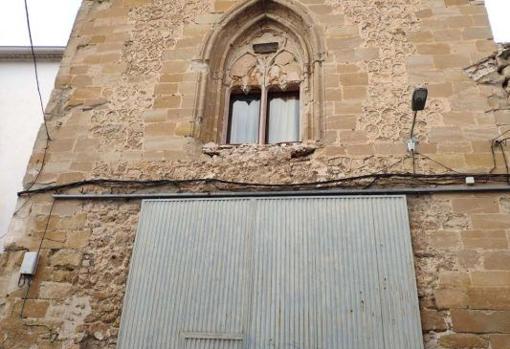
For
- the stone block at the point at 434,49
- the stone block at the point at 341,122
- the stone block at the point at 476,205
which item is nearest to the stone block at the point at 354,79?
the stone block at the point at 341,122

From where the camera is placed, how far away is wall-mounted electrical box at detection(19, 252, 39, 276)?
189 inches

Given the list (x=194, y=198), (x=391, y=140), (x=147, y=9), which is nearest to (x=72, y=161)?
(x=194, y=198)

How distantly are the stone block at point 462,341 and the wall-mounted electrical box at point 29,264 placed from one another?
4.36 metres

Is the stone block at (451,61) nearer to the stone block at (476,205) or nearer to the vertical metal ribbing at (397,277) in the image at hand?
the stone block at (476,205)

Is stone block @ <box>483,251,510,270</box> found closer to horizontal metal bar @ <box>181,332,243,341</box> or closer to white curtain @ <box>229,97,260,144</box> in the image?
horizontal metal bar @ <box>181,332,243,341</box>

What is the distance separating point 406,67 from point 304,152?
1790 millimetres

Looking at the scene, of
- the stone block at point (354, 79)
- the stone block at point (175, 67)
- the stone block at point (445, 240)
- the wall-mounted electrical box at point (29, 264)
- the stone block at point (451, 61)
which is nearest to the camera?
the stone block at point (445, 240)

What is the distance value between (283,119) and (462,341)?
335cm

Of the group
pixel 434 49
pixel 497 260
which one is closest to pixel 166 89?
pixel 434 49

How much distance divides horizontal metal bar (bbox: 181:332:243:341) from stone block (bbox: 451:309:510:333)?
2.07m

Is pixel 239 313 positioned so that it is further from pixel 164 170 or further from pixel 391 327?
pixel 164 170

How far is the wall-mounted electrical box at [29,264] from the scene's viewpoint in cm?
479

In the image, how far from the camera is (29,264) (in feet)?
15.8

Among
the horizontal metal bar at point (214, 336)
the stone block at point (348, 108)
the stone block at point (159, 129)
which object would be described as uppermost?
the stone block at point (348, 108)
